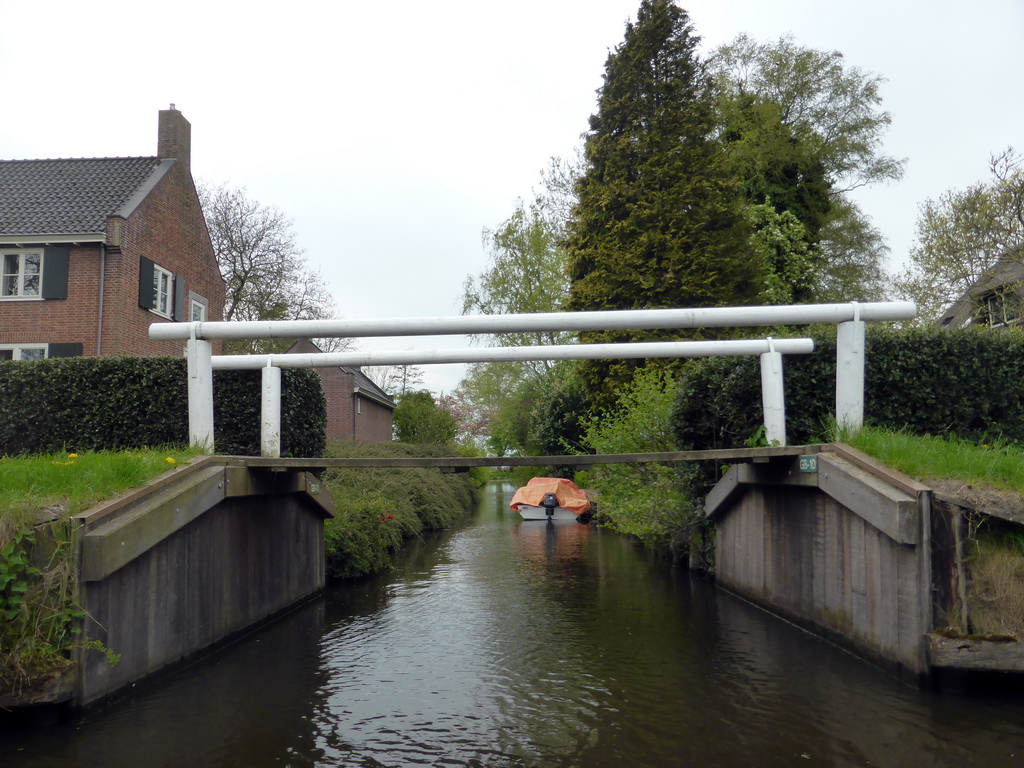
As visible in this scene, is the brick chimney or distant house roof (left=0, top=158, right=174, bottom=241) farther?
the brick chimney

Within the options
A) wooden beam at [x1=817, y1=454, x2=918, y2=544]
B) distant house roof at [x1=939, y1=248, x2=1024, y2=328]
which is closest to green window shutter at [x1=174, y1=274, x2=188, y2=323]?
wooden beam at [x1=817, y1=454, x2=918, y2=544]

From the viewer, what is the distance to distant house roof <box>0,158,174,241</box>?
2022 cm

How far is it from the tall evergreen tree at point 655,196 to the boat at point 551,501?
5129 mm

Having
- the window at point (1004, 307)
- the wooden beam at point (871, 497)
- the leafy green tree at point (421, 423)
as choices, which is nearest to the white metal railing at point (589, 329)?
the wooden beam at point (871, 497)

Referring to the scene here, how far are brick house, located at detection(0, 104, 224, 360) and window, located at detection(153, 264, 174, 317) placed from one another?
3 centimetres

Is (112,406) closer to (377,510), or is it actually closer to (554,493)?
(377,510)

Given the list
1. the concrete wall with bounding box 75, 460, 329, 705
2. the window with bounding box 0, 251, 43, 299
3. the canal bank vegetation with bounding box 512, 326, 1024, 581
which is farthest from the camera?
the window with bounding box 0, 251, 43, 299

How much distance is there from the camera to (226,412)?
10.8 m

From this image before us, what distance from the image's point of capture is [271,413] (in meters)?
9.86

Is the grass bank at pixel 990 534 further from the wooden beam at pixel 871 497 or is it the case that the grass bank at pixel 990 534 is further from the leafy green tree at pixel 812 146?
the leafy green tree at pixel 812 146

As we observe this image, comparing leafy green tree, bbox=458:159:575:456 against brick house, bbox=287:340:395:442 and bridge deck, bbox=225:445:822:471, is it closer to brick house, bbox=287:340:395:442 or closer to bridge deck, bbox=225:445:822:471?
brick house, bbox=287:340:395:442

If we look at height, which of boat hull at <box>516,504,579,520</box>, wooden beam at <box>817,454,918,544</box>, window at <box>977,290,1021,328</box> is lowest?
boat hull at <box>516,504,579,520</box>

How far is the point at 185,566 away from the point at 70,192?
18.0 metres

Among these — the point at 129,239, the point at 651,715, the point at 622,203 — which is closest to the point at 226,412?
the point at 651,715
